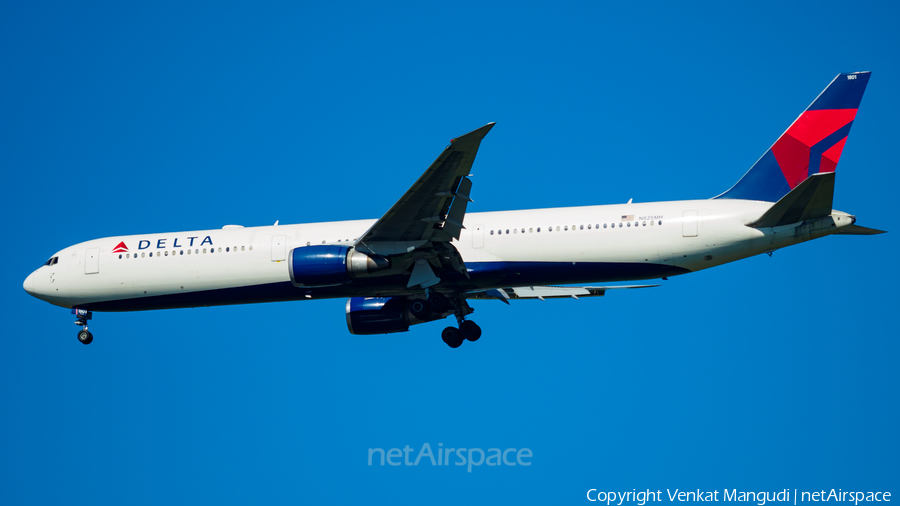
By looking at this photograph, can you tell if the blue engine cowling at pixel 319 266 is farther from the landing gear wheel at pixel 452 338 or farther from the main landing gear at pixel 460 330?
the landing gear wheel at pixel 452 338

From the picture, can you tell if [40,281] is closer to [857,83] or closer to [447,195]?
[447,195]

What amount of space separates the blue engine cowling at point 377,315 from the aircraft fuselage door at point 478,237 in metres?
4.14

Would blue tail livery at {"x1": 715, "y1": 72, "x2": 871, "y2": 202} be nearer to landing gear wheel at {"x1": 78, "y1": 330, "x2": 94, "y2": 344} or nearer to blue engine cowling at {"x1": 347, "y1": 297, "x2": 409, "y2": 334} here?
blue engine cowling at {"x1": 347, "y1": 297, "x2": 409, "y2": 334}

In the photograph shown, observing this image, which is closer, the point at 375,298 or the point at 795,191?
the point at 795,191

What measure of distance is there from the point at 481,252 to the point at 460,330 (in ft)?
12.2

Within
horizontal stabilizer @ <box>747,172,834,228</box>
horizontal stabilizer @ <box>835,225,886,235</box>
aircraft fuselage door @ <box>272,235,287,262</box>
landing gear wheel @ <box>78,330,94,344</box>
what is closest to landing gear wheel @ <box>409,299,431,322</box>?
aircraft fuselage door @ <box>272,235,287,262</box>

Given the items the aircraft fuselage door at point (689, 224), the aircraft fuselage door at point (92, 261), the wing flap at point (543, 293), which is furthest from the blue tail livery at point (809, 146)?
the aircraft fuselage door at point (92, 261)

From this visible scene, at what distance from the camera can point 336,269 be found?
22188 mm

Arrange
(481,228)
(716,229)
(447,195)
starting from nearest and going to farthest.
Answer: (447,195)
(716,229)
(481,228)

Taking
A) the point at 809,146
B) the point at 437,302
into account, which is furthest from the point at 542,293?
the point at 809,146

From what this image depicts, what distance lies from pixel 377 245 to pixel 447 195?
2865mm

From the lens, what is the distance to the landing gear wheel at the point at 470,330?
2617cm

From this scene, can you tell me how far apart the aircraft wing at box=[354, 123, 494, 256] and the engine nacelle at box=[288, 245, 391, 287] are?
316mm

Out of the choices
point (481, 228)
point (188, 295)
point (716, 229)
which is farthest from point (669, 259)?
point (188, 295)
